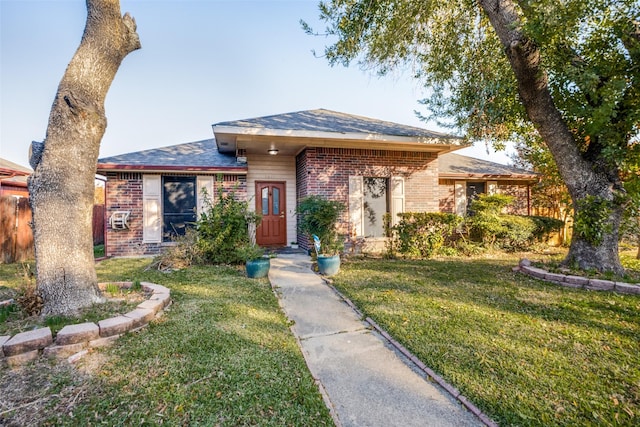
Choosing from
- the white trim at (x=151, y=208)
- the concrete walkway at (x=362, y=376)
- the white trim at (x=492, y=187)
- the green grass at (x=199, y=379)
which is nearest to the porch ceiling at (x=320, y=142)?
the white trim at (x=151, y=208)

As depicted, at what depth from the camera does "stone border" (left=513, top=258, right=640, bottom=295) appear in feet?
14.1

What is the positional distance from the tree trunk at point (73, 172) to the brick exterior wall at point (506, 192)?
9597mm

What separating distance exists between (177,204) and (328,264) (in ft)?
16.4

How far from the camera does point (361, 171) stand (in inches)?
323

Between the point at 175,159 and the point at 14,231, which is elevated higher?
the point at 175,159

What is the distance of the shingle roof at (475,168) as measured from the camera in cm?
1010

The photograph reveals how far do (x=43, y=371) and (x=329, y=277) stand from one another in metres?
3.87

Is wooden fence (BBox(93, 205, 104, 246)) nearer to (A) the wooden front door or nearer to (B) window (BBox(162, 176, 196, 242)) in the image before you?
(B) window (BBox(162, 176, 196, 242))

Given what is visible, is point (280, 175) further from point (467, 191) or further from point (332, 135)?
point (467, 191)

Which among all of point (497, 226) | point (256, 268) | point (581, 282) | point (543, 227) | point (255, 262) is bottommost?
point (581, 282)

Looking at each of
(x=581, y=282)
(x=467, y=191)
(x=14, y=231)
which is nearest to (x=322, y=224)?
(x=581, y=282)

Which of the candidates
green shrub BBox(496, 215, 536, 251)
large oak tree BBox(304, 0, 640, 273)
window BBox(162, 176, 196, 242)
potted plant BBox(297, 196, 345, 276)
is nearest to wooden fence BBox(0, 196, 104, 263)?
window BBox(162, 176, 196, 242)

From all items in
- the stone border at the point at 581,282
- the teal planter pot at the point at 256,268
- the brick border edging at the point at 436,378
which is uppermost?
the teal planter pot at the point at 256,268

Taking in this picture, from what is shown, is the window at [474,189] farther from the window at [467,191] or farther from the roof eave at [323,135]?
the roof eave at [323,135]
